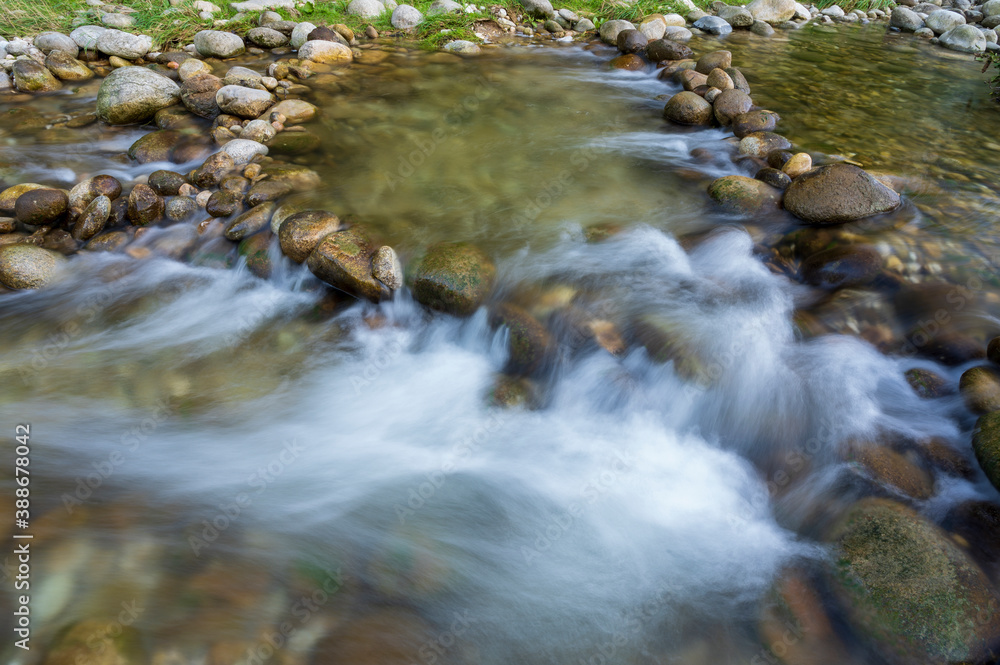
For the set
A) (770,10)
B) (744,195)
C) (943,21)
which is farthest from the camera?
(770,10)

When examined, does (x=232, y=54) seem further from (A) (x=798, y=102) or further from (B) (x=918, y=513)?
(B) (x=918, y=513)

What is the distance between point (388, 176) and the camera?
5609 millimetres

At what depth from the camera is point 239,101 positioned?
6316mm

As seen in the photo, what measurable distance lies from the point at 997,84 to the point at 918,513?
846 cm

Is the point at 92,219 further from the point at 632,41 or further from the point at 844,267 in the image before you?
the point at 632,41

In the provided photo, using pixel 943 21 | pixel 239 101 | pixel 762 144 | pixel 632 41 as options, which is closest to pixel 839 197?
pixel 762 144

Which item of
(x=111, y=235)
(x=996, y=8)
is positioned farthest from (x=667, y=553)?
(x=996, y=8)

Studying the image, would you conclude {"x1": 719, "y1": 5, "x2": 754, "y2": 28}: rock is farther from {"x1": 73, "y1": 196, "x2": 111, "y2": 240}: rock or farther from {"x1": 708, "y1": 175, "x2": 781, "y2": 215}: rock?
{"x1": 73, "y1": 196, "x2": 111, "y2": 240}: rock

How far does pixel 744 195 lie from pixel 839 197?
2.45 ft

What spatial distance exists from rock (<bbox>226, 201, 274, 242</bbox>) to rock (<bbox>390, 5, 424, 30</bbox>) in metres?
6.24

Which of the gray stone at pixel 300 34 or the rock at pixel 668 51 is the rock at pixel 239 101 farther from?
the rock at pixel 668 51

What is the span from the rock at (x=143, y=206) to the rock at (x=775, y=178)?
5761mm

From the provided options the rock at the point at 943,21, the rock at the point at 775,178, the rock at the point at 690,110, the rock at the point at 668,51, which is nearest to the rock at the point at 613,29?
the rock at the point at 668,51

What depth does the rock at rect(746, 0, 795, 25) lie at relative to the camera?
10.9m
